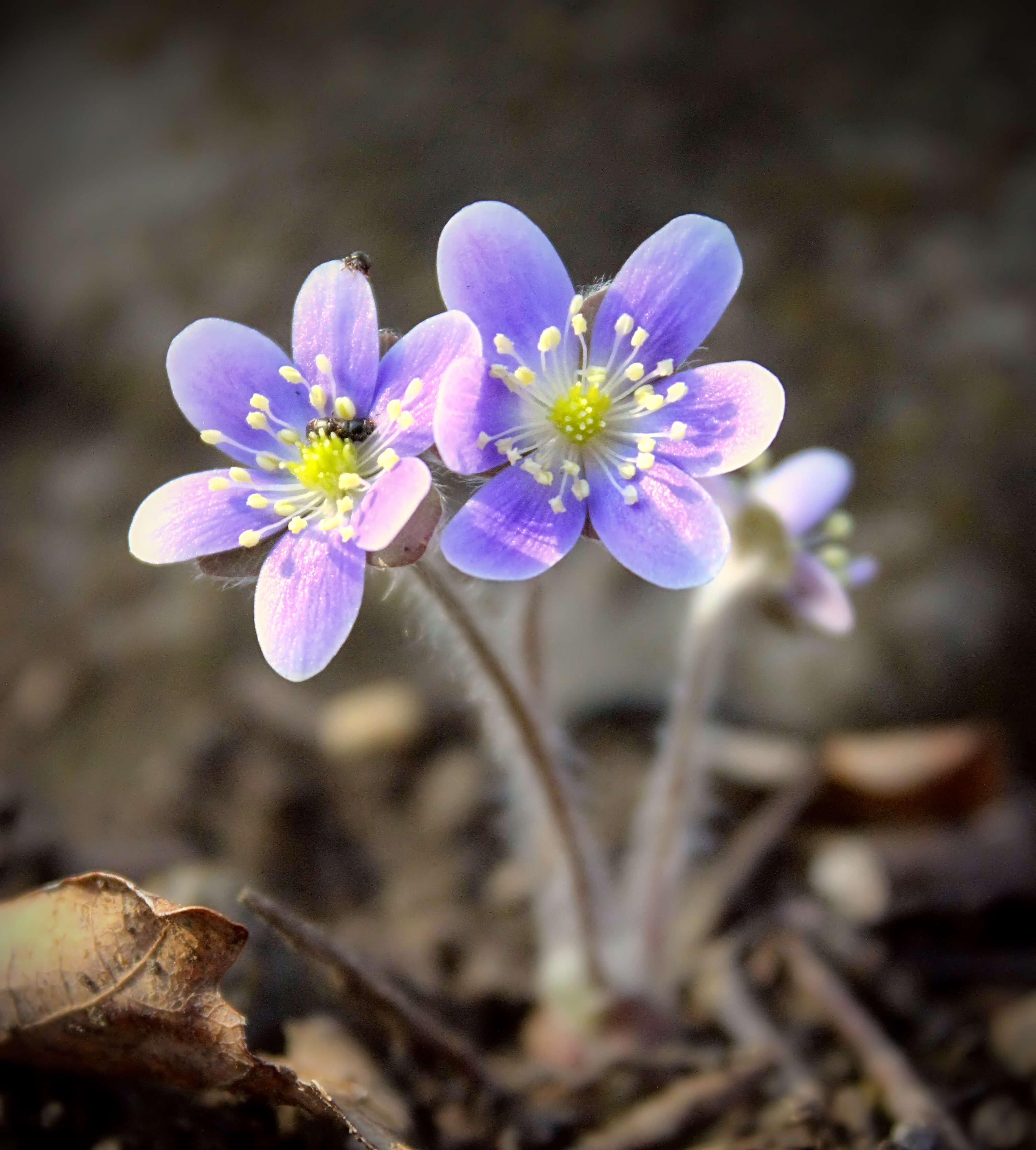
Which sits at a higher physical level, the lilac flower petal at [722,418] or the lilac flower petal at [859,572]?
the lilac flower petal at [722,418]

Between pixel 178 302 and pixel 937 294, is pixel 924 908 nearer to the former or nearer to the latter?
pixel 937 294

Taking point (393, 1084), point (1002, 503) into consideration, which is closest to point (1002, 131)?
point (1002, 503)

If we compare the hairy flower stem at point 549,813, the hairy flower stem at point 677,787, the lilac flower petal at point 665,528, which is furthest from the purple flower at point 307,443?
the hairy flower stem at point 677,787

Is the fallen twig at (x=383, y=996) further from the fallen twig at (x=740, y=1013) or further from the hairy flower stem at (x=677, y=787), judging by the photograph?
the fallen twig at (x=740, y=1013)

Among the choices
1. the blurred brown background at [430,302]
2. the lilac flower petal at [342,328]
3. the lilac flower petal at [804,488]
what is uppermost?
the blurred brown background at [430,302]

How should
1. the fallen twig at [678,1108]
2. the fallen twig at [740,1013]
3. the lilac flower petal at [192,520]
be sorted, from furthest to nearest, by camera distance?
the fallen twig at [740,1013]
the fallen twig at [678,1108]
the lilac flower petal at [192,520]

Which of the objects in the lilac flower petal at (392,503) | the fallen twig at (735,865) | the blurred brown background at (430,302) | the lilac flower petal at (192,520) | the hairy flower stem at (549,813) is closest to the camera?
the lilac flower petal at (392,503)

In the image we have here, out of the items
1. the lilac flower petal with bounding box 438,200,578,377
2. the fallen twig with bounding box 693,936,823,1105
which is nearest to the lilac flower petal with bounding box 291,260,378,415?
the lilac flower petal with bounding box 438,200,578,377

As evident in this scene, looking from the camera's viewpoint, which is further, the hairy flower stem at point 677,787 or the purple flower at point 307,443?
the hairy flower stem at point 677,787

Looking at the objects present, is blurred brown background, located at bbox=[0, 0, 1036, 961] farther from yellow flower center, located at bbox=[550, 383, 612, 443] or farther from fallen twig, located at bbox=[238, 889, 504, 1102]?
yellow flower center, located at bbox=[550, 383, 612, 443]
